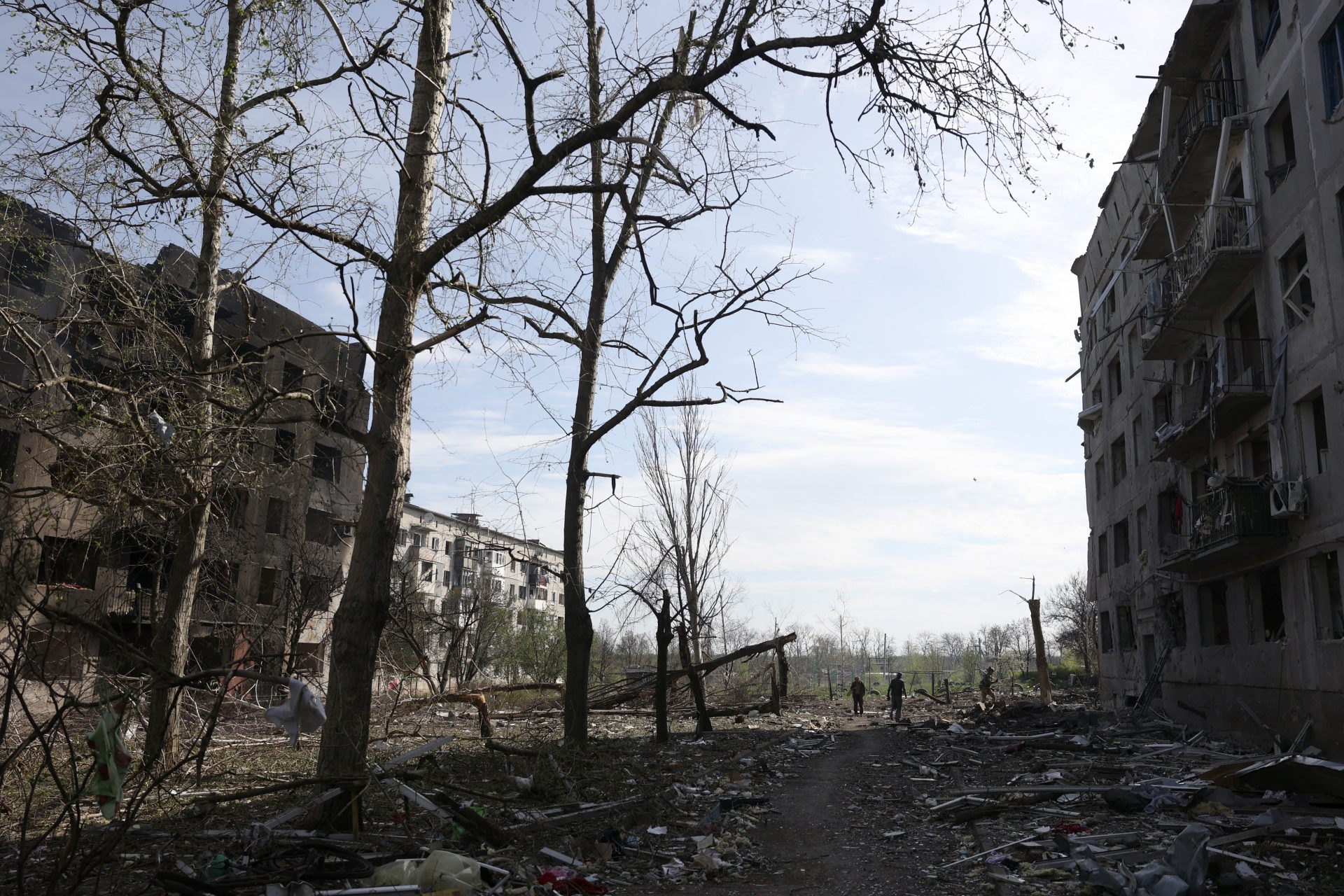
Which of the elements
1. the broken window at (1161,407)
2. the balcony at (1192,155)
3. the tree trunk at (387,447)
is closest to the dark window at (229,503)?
the tree trunk at (387,447)

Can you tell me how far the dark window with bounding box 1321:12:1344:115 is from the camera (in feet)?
46.1

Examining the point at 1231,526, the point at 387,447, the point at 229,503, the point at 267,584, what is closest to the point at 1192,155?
the point at 1231,526

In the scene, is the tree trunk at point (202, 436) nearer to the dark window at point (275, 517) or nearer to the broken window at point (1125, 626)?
the dark window at point (275, 517)

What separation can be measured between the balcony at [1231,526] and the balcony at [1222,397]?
1512mm

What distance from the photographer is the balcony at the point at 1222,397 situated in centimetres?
1697

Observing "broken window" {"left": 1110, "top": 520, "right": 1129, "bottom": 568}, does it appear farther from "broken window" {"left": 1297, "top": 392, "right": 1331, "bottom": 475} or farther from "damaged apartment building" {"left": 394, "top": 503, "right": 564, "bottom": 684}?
"damaged apartment building" {"left": 394, "top": 503, "right": 564, "bottom": 684}

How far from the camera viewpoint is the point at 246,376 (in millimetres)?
9094

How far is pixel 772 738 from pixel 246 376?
14.1m

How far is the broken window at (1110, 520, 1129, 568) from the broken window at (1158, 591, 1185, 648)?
12.6ft

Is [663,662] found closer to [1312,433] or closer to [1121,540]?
[1312,433]

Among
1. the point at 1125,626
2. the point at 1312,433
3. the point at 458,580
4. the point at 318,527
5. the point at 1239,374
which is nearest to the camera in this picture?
the point at 1312,433

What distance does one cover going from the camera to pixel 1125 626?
27.7m

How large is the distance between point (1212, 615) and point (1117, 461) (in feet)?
28.2

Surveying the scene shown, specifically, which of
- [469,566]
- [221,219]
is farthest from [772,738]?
[469,566]
